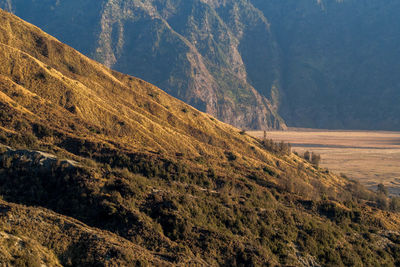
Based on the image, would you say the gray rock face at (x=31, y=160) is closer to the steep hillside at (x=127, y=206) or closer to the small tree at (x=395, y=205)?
the steep hillside at (x=127, y=206)

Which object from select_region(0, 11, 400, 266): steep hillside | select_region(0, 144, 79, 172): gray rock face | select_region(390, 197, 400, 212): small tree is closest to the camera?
select_region(0, 11, 400, 266): steep hillside

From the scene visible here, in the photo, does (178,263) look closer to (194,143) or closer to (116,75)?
(194,143)

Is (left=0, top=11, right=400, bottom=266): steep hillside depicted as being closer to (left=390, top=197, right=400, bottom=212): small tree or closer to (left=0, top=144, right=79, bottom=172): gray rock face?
(left=0, top=144, right=79, bottom=172): gray rock face

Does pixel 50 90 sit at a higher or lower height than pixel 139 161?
higher

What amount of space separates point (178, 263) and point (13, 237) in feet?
24.0

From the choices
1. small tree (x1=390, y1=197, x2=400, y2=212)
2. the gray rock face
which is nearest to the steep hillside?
the gray rock face

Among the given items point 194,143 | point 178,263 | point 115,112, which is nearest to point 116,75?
point 115,112

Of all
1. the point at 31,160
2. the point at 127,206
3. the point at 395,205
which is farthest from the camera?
the point at 395,205

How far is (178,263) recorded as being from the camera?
16.5 meters

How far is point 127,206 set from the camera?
2095cm

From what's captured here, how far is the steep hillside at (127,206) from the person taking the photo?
1642cm

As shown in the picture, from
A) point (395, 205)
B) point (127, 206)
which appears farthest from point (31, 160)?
point (395, 205)

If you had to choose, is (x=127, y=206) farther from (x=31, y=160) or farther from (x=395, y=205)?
(x=395, y=205)

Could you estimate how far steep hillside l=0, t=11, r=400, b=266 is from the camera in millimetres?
16422
